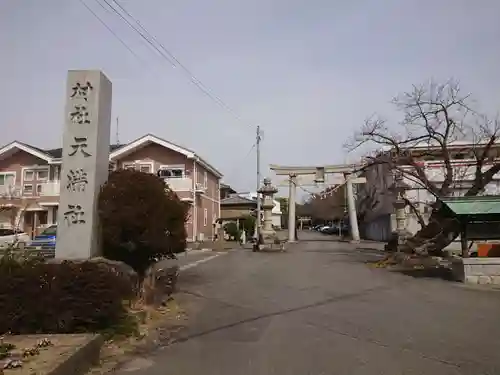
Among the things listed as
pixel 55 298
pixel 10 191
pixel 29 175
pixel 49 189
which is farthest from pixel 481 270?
pixel 29 175

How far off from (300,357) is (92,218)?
5673mm

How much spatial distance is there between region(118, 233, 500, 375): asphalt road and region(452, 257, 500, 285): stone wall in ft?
2.10

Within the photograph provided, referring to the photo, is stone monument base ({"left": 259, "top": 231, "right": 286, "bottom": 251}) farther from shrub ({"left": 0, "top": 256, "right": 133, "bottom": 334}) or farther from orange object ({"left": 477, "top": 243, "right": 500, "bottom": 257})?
shrub ({"left": 0, "top": 256, "right": 133, "bottom": 334})

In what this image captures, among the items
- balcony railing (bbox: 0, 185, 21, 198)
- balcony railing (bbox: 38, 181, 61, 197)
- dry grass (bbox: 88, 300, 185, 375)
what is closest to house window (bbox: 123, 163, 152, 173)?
dry grass (bbox: 88, 300, 185, 375)

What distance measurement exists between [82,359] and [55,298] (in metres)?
1.45

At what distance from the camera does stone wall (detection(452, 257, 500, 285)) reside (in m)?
14.5

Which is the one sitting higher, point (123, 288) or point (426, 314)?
point (123, 288)

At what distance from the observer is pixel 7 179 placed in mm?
36469

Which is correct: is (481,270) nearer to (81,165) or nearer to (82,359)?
(81,165)

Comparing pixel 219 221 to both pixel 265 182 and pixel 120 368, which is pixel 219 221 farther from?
pixel 120 368

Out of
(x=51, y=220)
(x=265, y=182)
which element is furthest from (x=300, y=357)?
(x=51, y=220)

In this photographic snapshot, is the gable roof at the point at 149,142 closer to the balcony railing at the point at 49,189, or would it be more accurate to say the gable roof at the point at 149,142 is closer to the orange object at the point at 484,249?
the balcony railing at the point at 49,189

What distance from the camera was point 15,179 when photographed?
36406mm

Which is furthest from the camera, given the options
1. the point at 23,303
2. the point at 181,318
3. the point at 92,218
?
the point at 92,218
